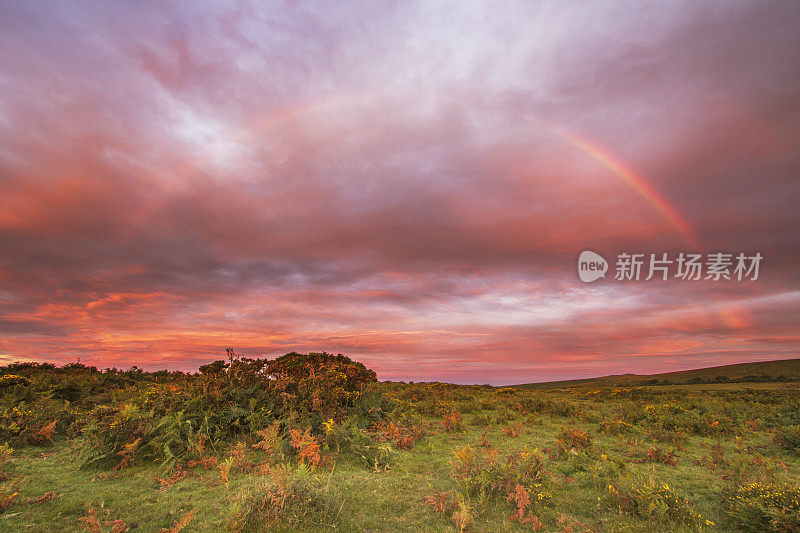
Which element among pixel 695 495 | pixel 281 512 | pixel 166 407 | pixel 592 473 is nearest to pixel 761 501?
pixel 695 495

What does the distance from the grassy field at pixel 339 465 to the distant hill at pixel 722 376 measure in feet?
121

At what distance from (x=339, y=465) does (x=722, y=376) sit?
6005 centimetres

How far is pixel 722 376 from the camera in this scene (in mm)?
48906

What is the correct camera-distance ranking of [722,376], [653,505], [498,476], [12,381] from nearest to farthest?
[653,505], [498,476], [12,381], [722,376]

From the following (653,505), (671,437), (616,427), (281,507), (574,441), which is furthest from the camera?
(616,427)

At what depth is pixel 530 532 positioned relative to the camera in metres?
5.77

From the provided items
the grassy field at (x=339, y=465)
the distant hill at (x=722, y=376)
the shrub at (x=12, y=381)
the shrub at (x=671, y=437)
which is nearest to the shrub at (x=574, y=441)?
the grassy field at (x=339, y=465)

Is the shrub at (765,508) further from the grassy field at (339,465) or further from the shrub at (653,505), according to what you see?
the shrub at (653,505)

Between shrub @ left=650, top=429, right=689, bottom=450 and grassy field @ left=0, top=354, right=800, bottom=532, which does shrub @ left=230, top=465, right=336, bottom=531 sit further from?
shrub @ left=650, top=429, right=689, bottom=450

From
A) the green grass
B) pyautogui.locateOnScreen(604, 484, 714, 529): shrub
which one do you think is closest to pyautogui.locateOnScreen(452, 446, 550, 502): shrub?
the green grass

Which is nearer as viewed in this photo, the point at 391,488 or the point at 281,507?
the point at 281,507

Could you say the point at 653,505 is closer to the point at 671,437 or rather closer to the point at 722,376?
the point at 671,437

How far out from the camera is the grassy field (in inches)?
231

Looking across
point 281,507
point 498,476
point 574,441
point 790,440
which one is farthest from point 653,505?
point 790,440
